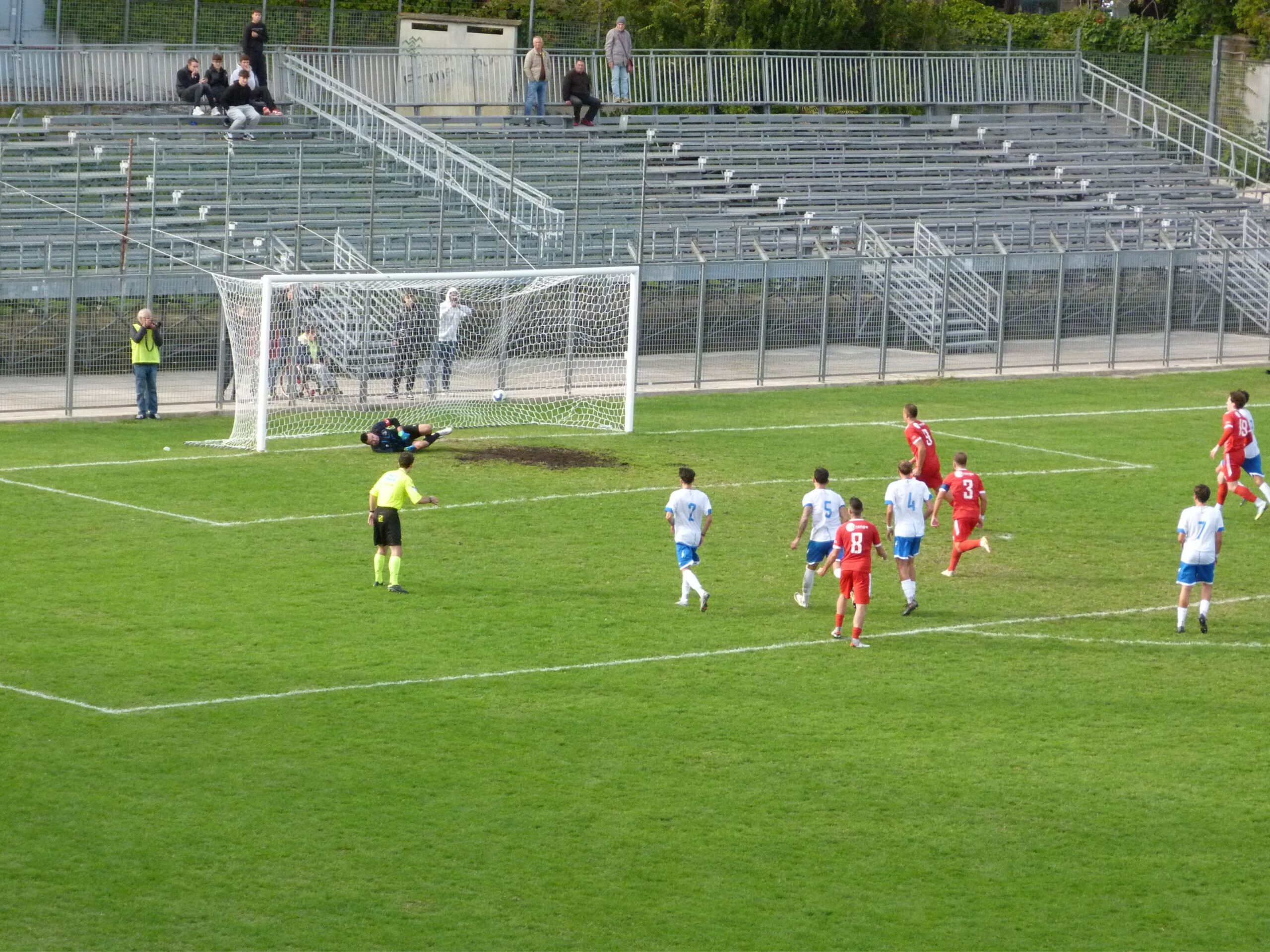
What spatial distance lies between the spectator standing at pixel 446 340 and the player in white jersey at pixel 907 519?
503 inches

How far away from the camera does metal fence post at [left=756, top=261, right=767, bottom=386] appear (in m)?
32.8

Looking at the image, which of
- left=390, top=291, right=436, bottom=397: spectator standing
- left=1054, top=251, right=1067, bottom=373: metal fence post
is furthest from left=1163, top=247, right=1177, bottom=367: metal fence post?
left=390, top=291, right=436, bottom=397: spectator standing

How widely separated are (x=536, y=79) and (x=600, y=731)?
28667mm

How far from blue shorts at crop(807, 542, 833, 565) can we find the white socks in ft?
3.30

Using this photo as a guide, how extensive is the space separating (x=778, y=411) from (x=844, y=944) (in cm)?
2034

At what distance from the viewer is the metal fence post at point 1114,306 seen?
119 ft

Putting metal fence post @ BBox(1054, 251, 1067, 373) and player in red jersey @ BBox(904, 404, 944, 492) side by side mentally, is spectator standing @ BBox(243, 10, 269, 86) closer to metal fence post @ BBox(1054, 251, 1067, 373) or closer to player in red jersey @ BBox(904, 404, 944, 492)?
metal fence post @ BBox(1054, 251, 1067, 373)

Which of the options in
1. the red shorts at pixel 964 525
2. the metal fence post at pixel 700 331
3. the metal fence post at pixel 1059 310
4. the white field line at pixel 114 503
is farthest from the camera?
the metal fence post at pixel 1059 310

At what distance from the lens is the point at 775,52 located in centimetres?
4553

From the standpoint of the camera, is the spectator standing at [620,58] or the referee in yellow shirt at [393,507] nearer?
the referee in yellow shirt at [393,507]

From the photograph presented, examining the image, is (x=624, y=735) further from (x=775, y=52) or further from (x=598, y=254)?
(x=775, y=52)

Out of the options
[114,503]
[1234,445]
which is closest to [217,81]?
[114,503]

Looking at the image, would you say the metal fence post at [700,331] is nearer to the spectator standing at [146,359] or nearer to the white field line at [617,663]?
the spectator standing at [146,359]

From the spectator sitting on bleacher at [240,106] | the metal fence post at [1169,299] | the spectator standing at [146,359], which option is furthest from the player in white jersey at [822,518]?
the spectator sitting on bleacher at [240,106]
